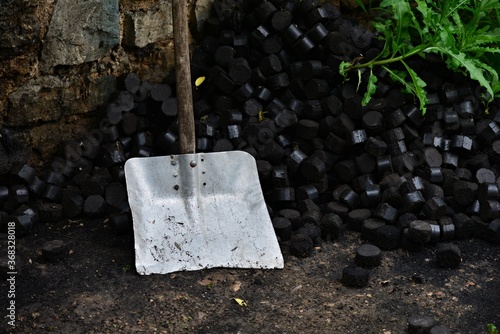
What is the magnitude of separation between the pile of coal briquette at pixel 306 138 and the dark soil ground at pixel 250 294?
197 millimetres

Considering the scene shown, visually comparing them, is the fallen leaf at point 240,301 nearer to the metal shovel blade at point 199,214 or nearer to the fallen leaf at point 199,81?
the metal shovel blade at point 199,214

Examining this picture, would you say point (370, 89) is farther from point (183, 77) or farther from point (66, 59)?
point (66, 59)

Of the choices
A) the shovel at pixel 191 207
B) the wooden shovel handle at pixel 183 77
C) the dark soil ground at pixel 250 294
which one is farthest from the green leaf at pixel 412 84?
the wooden shovel handle at pixel 183 77

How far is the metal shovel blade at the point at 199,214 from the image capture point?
4434 millimetres

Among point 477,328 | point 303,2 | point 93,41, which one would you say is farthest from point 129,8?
point 477,328

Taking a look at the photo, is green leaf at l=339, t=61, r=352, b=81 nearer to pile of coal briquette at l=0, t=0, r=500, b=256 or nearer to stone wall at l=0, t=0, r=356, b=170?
pile of coal briquette at l=0, t=0, r=500, b=256

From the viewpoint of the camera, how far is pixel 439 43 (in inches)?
200

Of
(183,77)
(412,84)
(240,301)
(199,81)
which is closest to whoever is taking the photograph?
(240,301)

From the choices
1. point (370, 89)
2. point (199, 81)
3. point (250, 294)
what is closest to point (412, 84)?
point (370, 89)

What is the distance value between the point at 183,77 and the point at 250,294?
130cm

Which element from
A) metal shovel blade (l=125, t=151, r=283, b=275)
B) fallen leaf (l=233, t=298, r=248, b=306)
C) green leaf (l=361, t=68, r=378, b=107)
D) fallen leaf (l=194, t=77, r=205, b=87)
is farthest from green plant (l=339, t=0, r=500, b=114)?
fallen leaf (l=233, t=298, r=248, b=306)

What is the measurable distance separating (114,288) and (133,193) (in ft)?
1.92

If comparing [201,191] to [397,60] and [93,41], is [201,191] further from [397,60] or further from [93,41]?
[397,60]

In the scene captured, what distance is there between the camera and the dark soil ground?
3992 millimetres
